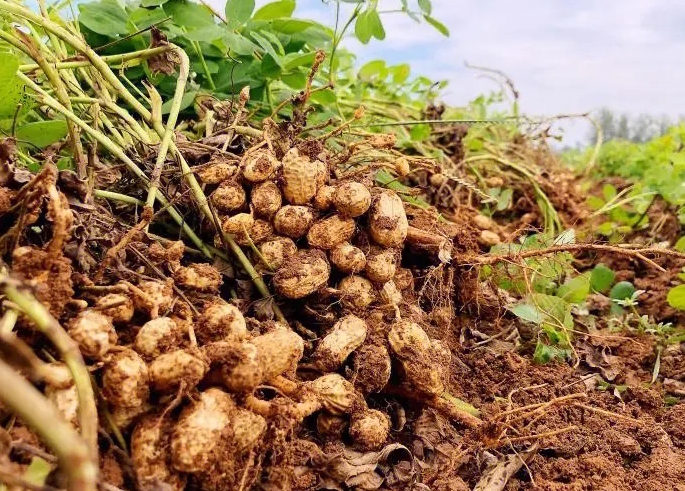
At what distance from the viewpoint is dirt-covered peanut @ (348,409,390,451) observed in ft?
3.84

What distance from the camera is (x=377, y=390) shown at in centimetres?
125

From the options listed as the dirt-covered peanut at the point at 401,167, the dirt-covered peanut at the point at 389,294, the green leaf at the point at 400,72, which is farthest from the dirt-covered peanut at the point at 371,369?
the green leaf at the point at 400,72

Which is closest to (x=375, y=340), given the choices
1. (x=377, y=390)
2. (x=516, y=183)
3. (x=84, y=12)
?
(x=377, y=390)

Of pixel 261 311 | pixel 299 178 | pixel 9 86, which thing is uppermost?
pixel 9 86

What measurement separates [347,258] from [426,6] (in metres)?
0.95

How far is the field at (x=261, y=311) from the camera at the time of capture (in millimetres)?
916

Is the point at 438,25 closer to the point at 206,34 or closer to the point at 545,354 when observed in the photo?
the point at 206,34

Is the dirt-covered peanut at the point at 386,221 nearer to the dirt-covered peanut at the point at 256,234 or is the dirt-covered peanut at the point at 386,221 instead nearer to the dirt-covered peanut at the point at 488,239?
the dirt-covered peanut at the point at 256,234

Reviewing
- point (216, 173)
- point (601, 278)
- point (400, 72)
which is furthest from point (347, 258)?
point (400, 72)

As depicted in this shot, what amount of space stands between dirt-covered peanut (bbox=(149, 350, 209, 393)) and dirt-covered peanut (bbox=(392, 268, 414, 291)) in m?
0.58

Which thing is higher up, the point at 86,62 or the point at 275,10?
the point at 275,10

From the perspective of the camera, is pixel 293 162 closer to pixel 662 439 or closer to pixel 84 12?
pixel 84 12

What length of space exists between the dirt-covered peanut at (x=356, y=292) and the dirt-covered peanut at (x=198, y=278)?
0.84ft

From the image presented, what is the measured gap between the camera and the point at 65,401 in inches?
33.8
